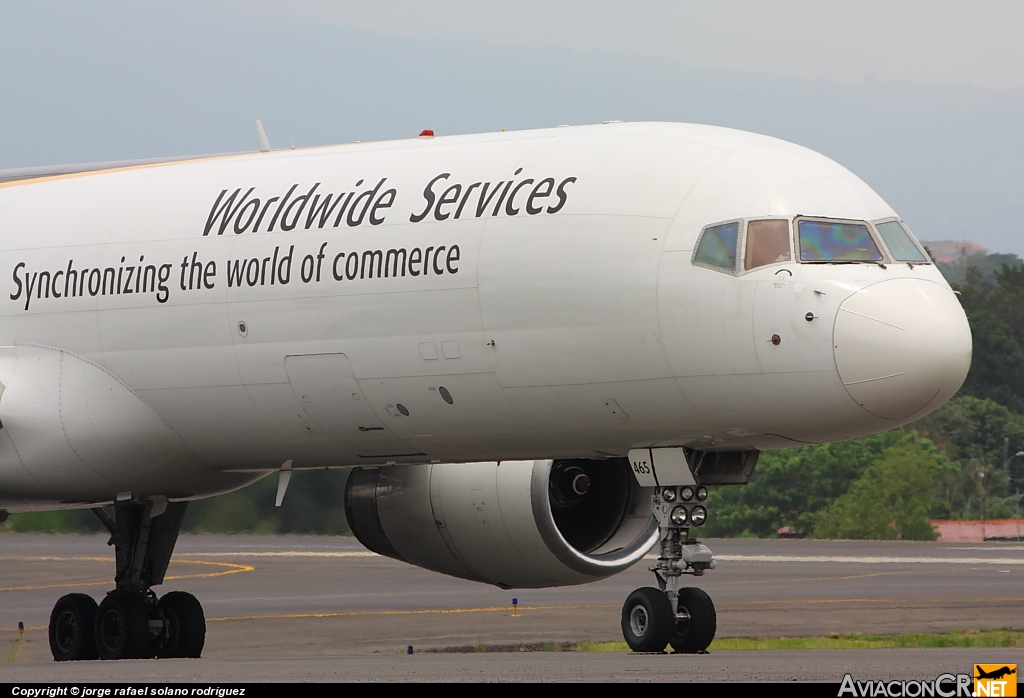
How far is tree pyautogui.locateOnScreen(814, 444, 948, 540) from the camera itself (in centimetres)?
5988

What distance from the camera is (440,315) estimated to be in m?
14.7

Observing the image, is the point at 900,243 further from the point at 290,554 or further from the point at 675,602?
the point at 290,554

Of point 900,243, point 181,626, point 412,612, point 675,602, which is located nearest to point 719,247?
point 900,243

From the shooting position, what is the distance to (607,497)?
59.5 feet

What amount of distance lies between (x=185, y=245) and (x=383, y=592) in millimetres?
18364

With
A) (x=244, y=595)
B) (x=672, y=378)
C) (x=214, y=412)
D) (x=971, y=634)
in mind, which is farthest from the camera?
(x=244, y=595)

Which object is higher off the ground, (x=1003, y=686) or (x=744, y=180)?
(x=744, y=180)

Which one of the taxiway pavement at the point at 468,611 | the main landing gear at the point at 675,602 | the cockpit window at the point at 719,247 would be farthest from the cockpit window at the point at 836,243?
the taxiway pavement at the point at 468,611

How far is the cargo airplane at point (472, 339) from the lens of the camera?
13.5 m

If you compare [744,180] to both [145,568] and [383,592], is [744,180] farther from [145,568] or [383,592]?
[383,592]

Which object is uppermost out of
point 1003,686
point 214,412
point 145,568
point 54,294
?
point 54,294

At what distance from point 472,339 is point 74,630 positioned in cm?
725

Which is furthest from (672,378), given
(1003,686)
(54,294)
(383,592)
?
(383,592)

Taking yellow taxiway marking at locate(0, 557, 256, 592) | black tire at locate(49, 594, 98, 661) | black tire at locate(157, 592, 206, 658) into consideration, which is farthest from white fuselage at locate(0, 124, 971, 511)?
yellow taxiway marking at locate(0, 557, 256, 592)
